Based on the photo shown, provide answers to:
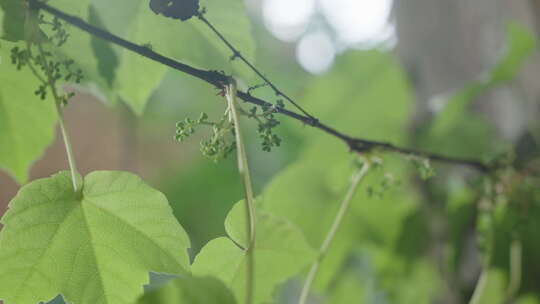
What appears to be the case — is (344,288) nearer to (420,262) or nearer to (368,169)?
(420,262)

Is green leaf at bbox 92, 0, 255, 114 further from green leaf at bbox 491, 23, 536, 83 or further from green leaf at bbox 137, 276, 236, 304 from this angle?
green leaf at bbox 491, 23, 536, 83

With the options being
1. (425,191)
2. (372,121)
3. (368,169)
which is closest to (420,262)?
(425,191)

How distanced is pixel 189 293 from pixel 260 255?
122 millimetres

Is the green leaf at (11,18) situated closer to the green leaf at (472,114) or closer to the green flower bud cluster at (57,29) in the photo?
the green flower bud cluster at (57,29)

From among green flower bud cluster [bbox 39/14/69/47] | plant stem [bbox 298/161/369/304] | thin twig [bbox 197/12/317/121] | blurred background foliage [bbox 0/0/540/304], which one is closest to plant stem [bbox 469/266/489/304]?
blurred background foliage [bbox 0/0/540/304]

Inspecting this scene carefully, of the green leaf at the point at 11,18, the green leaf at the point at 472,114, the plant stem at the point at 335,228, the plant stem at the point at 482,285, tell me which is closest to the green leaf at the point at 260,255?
the plant stem at the point at 335,228

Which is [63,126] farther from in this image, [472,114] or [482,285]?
[472,114]

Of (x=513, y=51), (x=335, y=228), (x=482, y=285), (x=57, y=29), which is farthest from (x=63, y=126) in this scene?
(x=513, y=51)

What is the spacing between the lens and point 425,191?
822 mm

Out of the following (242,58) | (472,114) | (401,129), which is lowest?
(242,58)

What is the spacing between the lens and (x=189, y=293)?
191 millimetres

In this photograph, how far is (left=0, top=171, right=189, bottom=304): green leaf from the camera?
25 centimetres

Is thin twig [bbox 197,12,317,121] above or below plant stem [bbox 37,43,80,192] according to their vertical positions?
above

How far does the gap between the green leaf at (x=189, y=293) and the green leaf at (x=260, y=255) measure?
0.06 m
